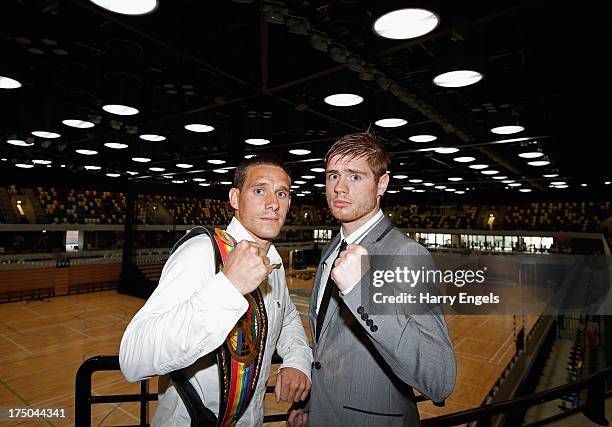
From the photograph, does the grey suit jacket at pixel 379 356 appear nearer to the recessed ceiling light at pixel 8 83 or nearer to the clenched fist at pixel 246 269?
the clenched fist at pixel 246 269

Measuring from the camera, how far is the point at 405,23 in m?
2.85

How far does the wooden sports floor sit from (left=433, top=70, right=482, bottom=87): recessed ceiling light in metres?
6.33

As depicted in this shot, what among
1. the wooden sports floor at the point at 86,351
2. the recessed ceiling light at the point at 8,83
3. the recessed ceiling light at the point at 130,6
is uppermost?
the recessed ceiling light at the point at 8,83

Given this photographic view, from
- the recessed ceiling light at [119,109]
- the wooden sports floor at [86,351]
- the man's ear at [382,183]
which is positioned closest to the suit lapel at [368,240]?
the man's ear at [382,183]

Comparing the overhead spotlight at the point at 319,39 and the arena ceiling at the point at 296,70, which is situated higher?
the arena ceiling at the point at 296,70

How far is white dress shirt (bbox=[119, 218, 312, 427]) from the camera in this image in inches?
45.6

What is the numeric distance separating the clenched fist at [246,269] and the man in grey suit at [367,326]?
0.29 metres

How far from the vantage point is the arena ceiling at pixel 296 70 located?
3475 mm

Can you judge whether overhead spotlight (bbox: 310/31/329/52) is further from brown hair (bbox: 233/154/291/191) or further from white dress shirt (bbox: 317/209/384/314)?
white dress shirt (bbox: 317/209/384/314)

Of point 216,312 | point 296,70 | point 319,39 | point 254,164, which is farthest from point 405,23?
point 216,312

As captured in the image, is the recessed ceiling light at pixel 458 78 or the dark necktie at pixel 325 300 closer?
the dark necktie at pixel 325 300

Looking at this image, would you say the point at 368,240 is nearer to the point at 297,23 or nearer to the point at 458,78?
the point at 297,23

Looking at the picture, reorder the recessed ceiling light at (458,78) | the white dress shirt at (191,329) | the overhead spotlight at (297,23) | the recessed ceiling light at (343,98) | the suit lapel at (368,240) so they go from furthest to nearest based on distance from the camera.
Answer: the recessed ceiling light at (343,98) → the recessed ceiling light at (458,78) → the overhead spotlight at (297,23) → the suit lapel at (368,240) → the white dress shirt at (191,329)

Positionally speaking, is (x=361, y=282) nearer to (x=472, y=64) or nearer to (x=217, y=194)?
(x=472, y=64)
